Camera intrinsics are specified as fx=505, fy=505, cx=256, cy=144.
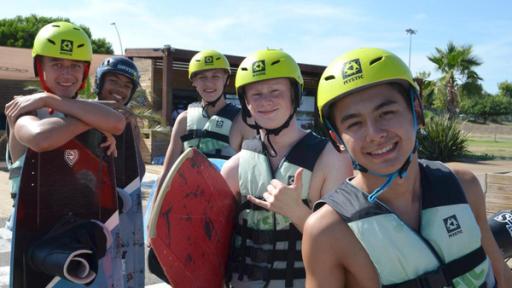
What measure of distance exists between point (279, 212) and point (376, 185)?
591 millimetres

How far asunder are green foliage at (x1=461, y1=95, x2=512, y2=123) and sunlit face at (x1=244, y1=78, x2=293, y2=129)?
76830 millimetres

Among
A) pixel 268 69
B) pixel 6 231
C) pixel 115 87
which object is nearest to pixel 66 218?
pixel 268 69

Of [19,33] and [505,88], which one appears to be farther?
[505,88]

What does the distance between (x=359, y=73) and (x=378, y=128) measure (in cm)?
22

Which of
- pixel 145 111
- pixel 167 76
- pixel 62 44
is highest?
pixel 167 76

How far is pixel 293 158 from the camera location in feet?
8.67

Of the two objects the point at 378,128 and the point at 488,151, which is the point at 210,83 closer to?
the point at 378,128

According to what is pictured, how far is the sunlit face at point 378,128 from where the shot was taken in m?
1.84

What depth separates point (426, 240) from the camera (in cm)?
182

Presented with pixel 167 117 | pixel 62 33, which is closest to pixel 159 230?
pixel 62 33

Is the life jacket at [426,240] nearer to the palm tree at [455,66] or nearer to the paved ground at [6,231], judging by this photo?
the paved ground at [6,231]

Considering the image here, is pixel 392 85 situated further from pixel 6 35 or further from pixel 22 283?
pixel 6 35

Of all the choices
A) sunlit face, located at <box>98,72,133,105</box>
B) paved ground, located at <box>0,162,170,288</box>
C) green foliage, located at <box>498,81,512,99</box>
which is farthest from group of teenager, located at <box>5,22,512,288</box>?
green foliage, located at <box>498,81,512,99</box>

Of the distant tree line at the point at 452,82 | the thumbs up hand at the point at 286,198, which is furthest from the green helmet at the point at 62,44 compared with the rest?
the distant tree line at the point at 452,82
